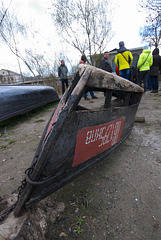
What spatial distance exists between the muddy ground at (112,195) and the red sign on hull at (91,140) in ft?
1.40

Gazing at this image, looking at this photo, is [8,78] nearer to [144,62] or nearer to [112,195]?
[144,62]

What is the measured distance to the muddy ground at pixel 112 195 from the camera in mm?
955

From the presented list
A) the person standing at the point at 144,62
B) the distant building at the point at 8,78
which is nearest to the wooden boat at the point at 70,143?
the person standing at the point at 144,62

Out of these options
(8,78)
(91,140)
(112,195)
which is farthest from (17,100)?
(8,78)

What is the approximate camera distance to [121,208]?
111 centimetres

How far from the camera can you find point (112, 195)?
1.23 metres

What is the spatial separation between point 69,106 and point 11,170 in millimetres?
1534

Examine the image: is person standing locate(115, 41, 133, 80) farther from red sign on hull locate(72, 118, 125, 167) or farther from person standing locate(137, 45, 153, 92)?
red sign on hull locate(72, 118, 125, 167)

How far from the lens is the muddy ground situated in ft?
3.13

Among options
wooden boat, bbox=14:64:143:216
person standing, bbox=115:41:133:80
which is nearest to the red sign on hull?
wooden boat, bbox=14:64:143:216

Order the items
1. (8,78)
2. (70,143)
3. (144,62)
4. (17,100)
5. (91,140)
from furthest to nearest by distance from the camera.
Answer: (8,78) < (144,62) < (17,100) < (91,140) < (70,143)

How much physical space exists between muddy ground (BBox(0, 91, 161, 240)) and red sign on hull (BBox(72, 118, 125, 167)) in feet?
1.40

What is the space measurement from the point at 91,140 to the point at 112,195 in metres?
0.64

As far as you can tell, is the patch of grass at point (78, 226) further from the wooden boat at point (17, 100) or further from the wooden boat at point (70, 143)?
the wooden boat at point (17, 100)
